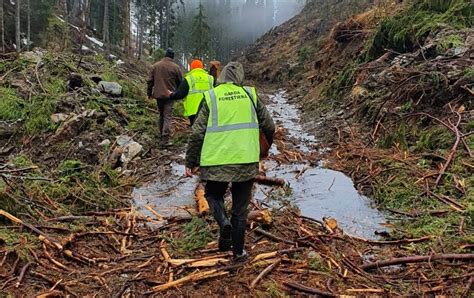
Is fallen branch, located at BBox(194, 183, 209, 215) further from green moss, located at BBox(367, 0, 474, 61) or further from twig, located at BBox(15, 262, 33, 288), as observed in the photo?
green moss, located at BBox(367, 0, 474, 61)

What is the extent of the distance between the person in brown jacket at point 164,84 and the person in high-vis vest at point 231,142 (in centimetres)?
484

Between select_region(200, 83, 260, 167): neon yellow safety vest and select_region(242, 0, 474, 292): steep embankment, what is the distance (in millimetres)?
2072

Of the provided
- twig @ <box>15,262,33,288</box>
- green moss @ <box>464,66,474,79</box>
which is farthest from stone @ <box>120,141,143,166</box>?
green moss @ <box>464,66,474,79</box>

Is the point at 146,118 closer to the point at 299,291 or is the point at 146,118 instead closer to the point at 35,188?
the point at 35,188

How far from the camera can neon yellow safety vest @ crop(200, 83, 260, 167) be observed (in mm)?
4090

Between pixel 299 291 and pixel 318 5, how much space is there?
4815 centimetres

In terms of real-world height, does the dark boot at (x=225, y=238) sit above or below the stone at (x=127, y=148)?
above

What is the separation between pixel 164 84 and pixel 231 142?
17.1ft

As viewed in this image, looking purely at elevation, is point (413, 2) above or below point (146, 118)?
above

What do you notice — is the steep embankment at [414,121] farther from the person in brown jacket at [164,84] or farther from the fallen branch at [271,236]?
the person in brown jacket at [164,84]

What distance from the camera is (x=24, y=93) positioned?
9.74 metres

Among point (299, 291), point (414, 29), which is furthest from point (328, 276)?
point (414, 29)

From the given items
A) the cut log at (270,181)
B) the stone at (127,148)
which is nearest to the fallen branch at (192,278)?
the cut log at (270,181)

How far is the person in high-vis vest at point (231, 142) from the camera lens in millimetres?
4098
